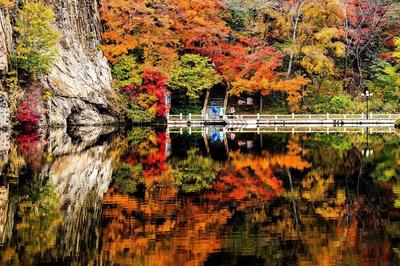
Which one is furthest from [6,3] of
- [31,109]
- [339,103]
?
[339,103]

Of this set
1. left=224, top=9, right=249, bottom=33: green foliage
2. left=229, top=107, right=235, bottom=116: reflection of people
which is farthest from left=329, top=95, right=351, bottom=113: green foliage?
left=224, top=9, right=249, bottom=33: green foliage

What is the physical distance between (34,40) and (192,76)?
722 inches

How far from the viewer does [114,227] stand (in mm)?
13453

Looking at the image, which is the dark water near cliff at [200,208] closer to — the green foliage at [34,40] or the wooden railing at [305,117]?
the green foliage at [34,40]

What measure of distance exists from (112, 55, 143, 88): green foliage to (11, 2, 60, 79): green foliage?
10.9m

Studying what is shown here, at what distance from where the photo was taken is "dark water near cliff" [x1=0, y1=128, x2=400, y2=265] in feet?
37.3

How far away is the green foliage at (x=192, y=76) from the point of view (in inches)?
2466

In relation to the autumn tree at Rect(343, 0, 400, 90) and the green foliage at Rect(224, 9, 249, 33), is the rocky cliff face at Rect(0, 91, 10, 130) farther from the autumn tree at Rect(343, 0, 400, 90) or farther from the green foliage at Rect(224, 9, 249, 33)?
the autumn tree at Rect(343, 0, 400, 90)

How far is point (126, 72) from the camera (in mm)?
60469

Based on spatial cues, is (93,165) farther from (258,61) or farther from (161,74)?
(258,61)

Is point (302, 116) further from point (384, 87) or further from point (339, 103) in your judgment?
point (384, 87)

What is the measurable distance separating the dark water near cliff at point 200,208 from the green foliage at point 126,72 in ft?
101

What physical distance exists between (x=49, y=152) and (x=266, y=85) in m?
35.4

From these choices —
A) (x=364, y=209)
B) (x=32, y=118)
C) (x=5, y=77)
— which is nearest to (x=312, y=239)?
(x=364, y=209)
